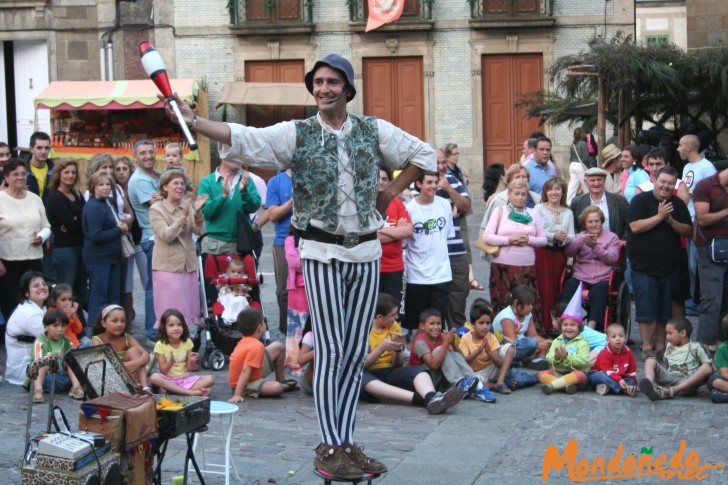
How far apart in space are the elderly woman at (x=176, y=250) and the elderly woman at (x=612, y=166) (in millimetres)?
5020

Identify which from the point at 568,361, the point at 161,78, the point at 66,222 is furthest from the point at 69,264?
the point at 161,78

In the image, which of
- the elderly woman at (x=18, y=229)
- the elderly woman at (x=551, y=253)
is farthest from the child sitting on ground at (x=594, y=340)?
the elderly woman at (x=18, y=229)

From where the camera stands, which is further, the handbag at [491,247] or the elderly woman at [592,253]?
the handbag at [491,247]

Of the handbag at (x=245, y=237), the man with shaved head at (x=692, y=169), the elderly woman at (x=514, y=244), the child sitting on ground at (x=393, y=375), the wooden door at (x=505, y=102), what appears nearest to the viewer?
the child sitting on ground at (x=393, y=375)

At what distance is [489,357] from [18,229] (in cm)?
436

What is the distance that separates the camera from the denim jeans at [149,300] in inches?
439

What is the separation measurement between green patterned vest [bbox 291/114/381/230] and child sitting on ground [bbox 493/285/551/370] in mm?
4244

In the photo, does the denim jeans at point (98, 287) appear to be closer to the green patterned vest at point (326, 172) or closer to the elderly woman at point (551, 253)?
the elderly woman at point (551, 253)

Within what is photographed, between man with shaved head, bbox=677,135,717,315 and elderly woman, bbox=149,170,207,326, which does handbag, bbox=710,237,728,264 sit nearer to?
man with shaved head, bbox=677,135,717,315

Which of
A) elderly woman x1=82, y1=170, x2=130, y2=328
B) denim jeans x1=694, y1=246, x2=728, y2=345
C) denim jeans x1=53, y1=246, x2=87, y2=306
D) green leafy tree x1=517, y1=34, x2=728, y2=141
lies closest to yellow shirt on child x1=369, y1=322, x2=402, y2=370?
denim jeans x1=694, y1=246, x2=728, y2=345

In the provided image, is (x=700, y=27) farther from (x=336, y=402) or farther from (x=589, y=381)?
(x=336, y=402)

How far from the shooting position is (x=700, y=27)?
23.8m

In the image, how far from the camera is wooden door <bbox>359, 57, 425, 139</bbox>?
2991 centimetres

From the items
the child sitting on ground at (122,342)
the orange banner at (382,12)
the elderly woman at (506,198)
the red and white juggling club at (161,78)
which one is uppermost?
the orange banner at (382,12)
